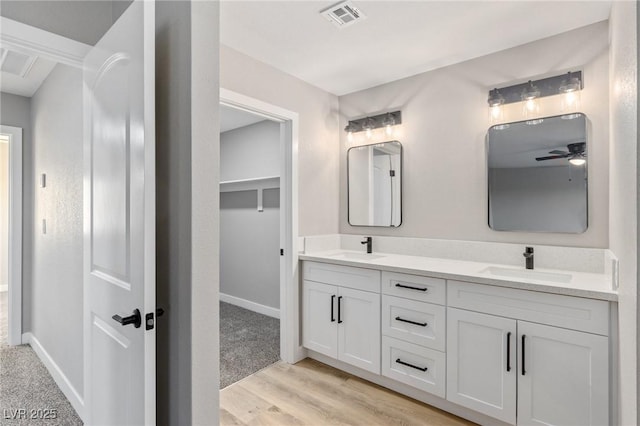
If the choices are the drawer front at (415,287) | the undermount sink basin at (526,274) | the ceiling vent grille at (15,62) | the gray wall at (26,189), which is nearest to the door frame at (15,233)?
the gray wall at (26,189)

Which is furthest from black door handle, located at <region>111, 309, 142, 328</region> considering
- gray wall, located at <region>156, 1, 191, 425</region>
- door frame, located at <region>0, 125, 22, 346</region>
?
door frame, located at <region>0, 125, 22, 346</region>

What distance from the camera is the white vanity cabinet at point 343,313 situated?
2475mm

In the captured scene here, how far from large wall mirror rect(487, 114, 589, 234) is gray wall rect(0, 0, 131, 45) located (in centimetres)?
248

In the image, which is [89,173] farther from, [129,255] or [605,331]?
[605,331]

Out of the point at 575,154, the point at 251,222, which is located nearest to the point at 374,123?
the point at 575,154

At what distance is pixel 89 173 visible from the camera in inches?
62.8

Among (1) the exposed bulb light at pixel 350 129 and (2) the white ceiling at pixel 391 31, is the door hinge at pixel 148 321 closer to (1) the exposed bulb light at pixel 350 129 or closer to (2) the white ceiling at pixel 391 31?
(2) the white ceiling at pixel 391 31

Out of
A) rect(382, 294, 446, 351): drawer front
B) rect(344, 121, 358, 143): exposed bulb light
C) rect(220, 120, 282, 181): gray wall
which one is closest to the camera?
rect(382, 294, 446, 351): drawer front

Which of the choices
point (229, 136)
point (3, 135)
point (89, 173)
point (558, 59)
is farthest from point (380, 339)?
point (3, 135)

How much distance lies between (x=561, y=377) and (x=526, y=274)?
66cm

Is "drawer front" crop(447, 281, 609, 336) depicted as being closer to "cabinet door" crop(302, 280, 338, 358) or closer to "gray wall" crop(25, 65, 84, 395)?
"cabinet door" crop(302, 280, 338, 358)

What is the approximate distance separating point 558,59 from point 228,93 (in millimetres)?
2247

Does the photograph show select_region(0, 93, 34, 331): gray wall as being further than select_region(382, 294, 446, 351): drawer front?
Yes

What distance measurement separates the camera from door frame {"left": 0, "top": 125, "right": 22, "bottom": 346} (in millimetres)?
3096
